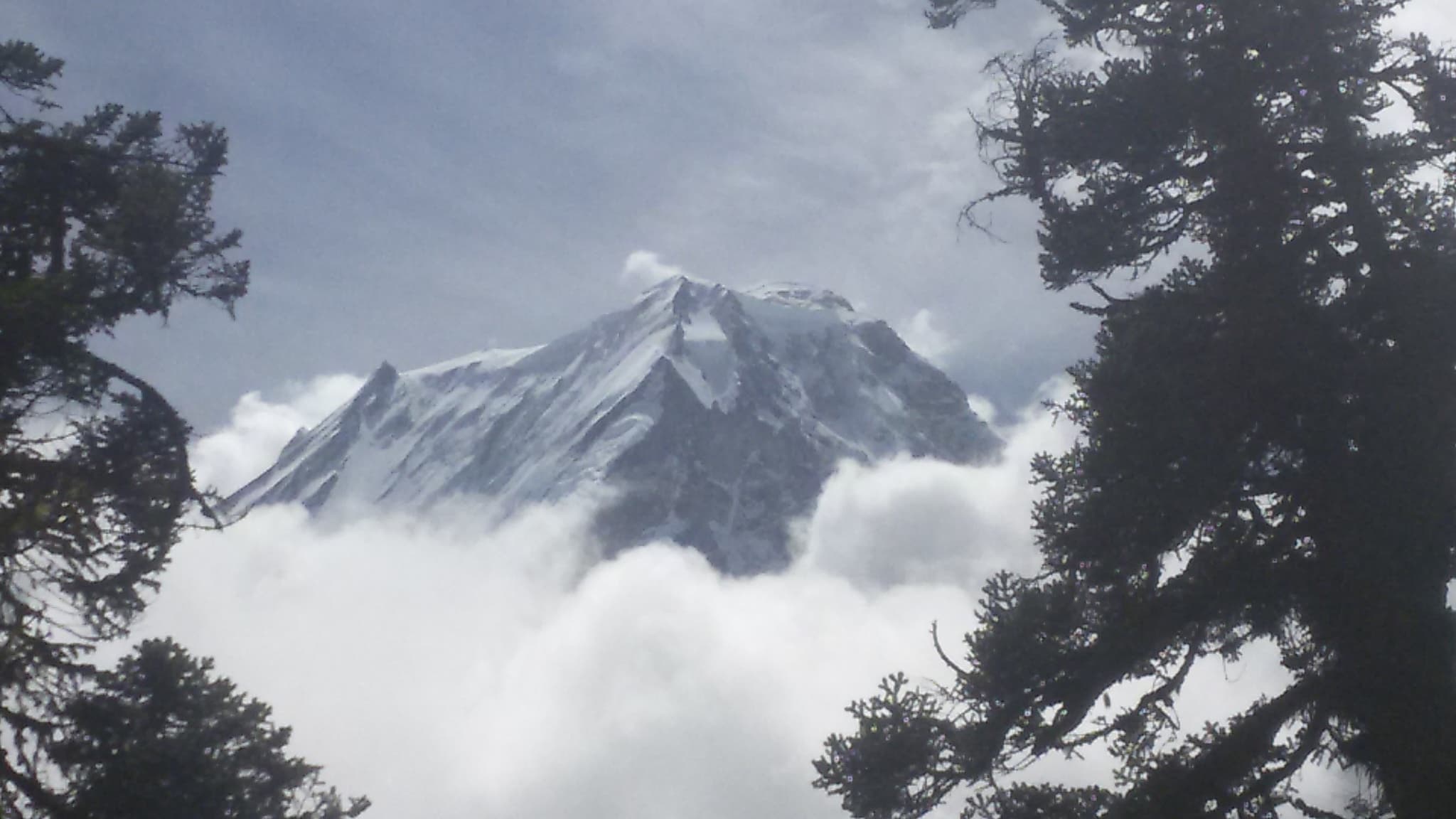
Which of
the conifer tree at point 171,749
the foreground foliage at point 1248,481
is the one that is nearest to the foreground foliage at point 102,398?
the conifer tree at point 171,749

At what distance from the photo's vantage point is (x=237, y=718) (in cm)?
1378

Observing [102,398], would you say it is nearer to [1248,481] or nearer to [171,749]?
[171,749]

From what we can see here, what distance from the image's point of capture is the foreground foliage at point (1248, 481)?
9.06 m

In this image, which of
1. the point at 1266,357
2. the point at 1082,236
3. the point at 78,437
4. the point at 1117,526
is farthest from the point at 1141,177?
the point at 78,437

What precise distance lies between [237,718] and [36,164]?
264 inches

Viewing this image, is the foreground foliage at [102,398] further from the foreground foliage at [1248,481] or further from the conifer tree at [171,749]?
the foreground foliage at [1248,481]

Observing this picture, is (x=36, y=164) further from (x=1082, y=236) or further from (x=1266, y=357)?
(x=1266, y=357)

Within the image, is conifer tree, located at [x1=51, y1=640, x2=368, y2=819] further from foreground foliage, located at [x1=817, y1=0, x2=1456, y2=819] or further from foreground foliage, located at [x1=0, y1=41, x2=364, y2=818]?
foreground foliage, located at [x1=817, y1=0, x2=1456, y2=819]

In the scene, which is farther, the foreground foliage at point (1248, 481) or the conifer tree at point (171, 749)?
the conifer tree at point (171, 749)

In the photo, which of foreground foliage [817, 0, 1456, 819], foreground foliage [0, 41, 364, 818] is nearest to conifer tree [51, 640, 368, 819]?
foreground foliage [0, 41, 364, 818]

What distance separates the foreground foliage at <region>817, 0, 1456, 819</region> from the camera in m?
9.06

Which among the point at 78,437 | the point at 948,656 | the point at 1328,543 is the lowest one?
the point at 1328,543

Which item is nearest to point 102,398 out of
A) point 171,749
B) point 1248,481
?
point 171,749

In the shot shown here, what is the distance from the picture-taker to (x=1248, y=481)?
9.88 meters
